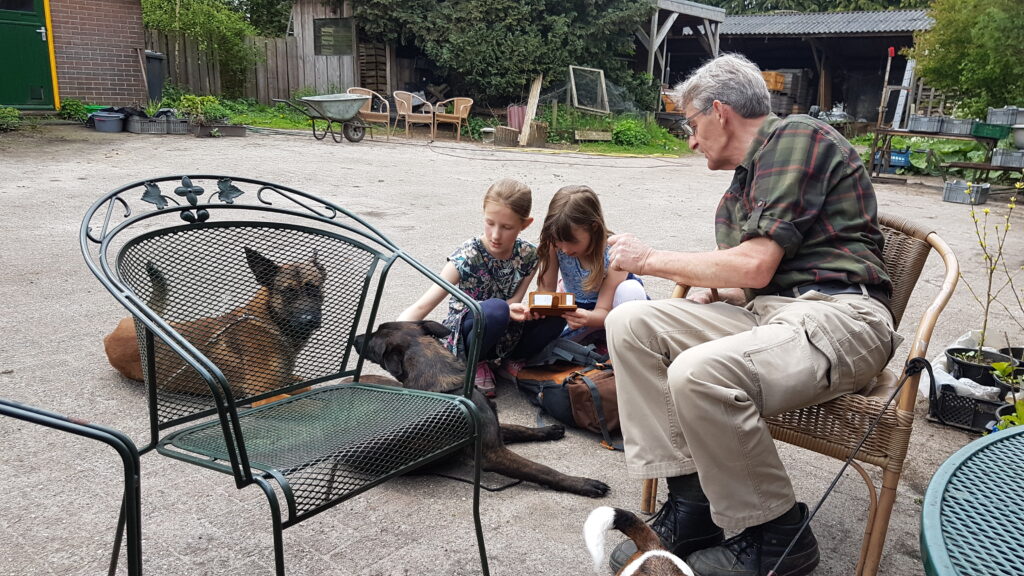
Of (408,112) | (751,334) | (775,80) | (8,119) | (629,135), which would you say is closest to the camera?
(751,334)

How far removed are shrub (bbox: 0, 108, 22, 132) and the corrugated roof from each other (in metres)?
20.0

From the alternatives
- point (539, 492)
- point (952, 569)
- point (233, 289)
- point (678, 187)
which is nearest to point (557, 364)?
point (539, 492)

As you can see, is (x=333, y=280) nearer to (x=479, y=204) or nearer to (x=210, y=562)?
(x=210, y=562)

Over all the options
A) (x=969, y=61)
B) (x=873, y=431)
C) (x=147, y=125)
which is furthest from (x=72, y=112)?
(x=969, y=61)

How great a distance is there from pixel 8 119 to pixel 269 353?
12.3m

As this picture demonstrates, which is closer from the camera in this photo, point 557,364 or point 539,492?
point 539,492

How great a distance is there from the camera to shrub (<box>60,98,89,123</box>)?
45.4ft

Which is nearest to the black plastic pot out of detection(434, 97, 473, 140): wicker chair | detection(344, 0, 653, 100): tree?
detection(434, 97, 473, 140): wicker chair

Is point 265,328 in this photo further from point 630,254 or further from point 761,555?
point 761,555

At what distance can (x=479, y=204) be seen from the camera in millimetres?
8422

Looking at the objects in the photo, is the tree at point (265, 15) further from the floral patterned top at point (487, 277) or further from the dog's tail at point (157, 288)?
the dog's tail at point (157, 288)

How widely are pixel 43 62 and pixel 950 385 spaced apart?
15.2 meters

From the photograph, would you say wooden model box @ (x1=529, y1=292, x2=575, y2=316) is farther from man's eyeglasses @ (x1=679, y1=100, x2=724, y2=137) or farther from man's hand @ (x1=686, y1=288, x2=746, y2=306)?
man's eyeglasses @ (x1=679, y1=100, x2=724, y2=137)

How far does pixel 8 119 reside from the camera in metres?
11.8
